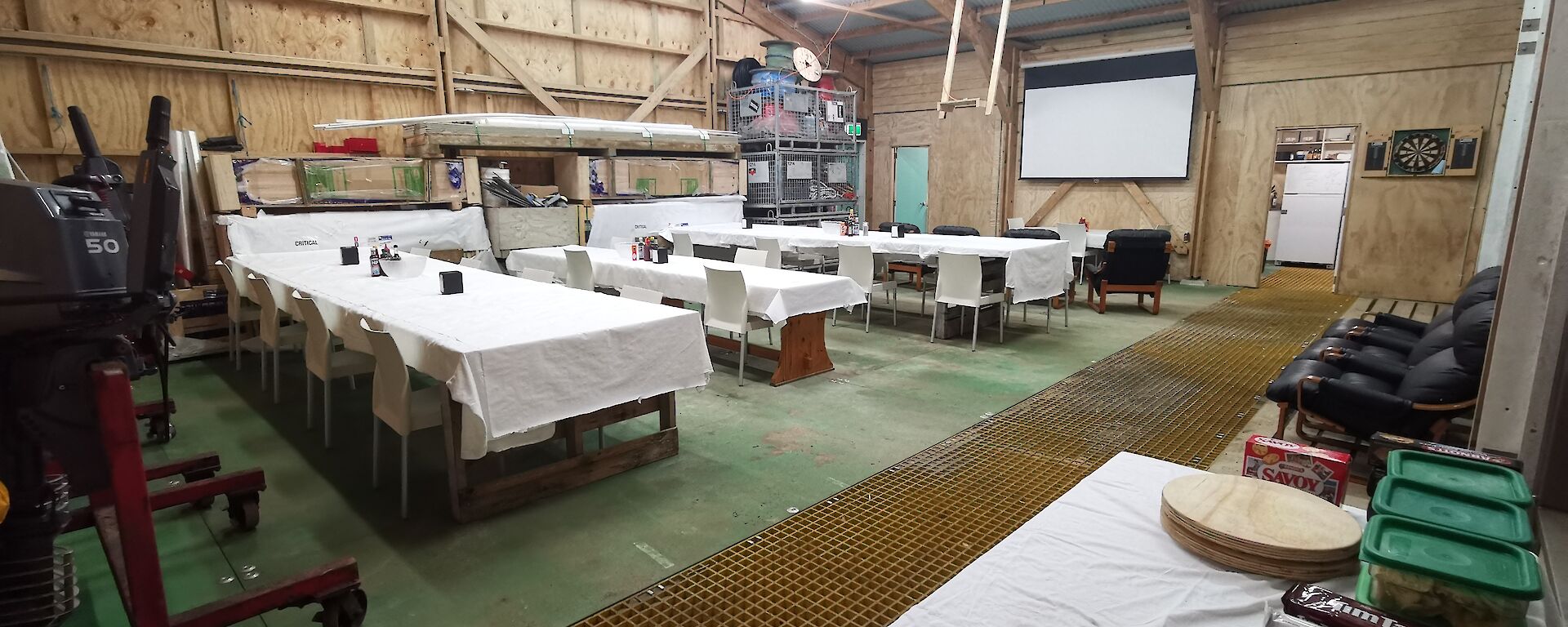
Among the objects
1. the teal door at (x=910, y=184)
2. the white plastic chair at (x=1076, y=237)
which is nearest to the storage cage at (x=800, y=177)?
the teal door at (x=910, y=184)

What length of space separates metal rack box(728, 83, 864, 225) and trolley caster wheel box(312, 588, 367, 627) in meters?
7.81

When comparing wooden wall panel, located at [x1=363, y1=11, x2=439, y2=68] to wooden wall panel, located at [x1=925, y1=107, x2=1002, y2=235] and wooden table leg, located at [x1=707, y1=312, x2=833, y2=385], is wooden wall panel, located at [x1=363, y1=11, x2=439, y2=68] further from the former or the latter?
wooden wall panel, located at [x1=925, y1=107, x2=1002, y2=235]

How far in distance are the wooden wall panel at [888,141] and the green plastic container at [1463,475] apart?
1074 cm

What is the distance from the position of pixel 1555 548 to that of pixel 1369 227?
27.7 feet

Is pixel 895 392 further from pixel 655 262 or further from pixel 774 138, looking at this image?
pixel 774 138

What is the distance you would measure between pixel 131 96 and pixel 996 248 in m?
7.31

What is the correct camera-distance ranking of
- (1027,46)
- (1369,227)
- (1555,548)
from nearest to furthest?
1. (1555,548)
2. (1369,227)
3. (1027,46)

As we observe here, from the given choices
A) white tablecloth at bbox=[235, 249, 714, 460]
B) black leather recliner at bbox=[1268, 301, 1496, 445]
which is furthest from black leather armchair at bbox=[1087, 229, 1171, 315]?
white tablecloth at bbox=[235, 249, 714, 460]

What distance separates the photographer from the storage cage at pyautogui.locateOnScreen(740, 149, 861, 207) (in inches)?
381

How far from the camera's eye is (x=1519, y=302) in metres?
2.09

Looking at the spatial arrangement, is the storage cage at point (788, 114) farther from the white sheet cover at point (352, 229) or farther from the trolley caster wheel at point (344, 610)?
the trolley caster wheel at point (344, 610)

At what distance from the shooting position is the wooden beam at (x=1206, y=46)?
830cm

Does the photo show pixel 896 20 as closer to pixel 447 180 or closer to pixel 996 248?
pixel 996 248

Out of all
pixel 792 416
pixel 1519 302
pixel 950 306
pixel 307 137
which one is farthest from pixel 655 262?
pixel 1519 302
